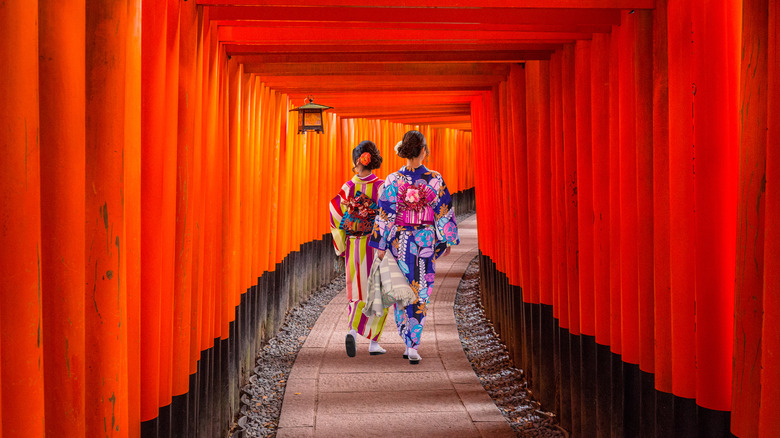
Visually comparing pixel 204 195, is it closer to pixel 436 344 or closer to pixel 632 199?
pixel 632 199

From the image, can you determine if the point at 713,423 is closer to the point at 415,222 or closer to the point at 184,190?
the point at 184,190

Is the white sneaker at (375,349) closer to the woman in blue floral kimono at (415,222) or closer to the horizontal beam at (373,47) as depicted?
the woman in blue floral kimono at (415,222)

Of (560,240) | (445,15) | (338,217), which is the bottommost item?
(560,240)

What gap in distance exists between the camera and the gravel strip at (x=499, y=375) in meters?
4.60

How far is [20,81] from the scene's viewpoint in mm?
1404

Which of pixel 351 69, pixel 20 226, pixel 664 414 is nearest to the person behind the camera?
pixel 20 226

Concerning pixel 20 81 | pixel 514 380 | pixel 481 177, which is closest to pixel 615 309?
pixel 514 380

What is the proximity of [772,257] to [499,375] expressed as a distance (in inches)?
162

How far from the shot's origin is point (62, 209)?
5.44ft

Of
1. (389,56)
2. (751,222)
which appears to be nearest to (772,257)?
(751,222)

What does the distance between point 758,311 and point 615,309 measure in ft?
4.49

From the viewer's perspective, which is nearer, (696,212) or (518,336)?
(696,212)

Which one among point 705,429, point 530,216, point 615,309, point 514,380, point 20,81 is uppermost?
point 20,81

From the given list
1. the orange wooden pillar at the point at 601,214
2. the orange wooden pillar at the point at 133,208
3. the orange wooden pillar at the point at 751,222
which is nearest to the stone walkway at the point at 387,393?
the orange wooden pillar at the point at 601,214
